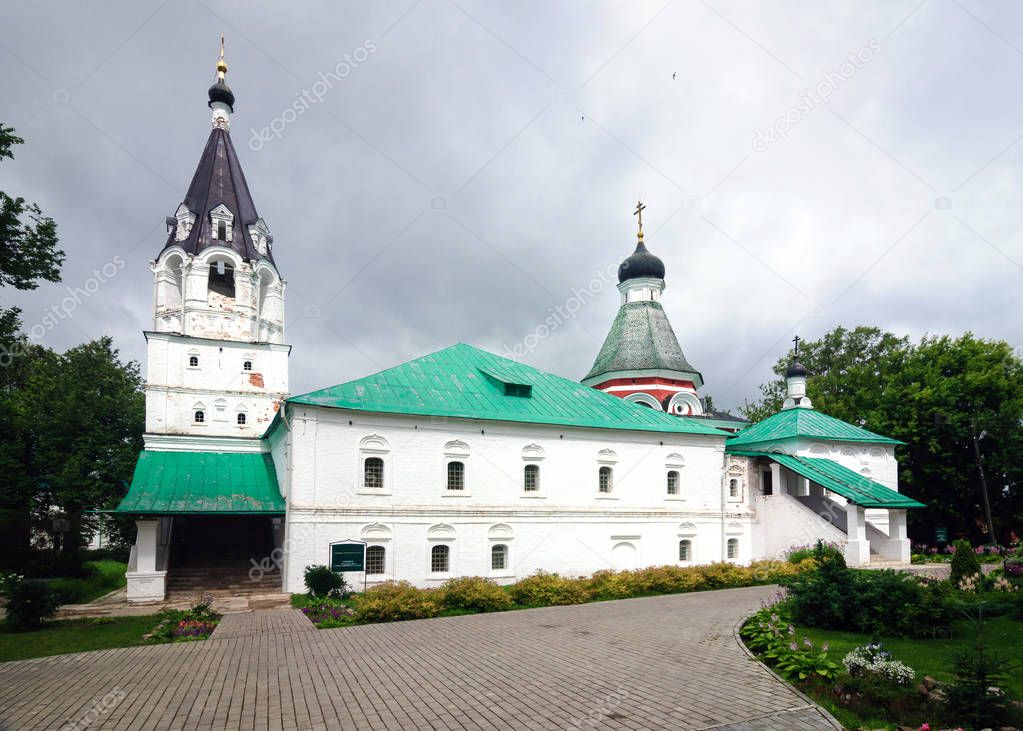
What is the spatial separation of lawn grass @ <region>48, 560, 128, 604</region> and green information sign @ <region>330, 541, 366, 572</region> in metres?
6.56

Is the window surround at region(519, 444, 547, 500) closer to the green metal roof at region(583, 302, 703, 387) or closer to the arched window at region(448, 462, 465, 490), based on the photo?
the arched window at region(448, 462, 465, 490)

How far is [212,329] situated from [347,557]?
37.7 feet

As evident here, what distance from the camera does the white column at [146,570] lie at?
16359 millimetres

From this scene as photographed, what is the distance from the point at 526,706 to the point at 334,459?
11.6 m

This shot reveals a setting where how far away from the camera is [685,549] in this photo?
22984 mm

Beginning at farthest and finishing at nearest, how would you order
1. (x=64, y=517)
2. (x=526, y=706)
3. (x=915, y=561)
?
(x=64, y=517) → (x=915, y=561) → (x=526, y=706)

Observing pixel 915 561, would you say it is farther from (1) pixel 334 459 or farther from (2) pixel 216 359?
(2) pixel 216 359

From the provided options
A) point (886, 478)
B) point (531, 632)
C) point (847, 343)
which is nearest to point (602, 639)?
point (531, 632)

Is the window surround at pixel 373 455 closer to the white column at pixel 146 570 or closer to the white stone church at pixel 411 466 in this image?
the white stone church at pixel 411 466

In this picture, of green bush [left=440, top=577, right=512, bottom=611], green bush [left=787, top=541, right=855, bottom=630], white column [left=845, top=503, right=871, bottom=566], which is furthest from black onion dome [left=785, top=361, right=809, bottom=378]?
green bush [left=440, top=577, right=512, bottom=611]

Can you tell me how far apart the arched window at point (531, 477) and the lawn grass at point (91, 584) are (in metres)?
13.1

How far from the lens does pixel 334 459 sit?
1786 centimetres

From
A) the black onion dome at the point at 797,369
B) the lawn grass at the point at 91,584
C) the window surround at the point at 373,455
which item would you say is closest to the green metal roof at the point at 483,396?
the window surround at the point at 373,455

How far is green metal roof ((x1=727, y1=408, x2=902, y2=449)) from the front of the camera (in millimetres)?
27031
